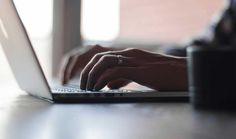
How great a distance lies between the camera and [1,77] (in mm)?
1967

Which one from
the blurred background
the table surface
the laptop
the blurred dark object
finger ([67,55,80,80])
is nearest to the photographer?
the table surface

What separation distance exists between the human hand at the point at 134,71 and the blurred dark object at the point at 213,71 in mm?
350

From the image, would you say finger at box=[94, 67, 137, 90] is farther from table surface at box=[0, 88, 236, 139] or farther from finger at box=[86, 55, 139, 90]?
table surface at box=[0, 88, 236, 139]

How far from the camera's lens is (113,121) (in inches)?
24.5

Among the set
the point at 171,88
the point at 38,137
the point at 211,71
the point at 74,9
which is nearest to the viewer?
the point at 38,137

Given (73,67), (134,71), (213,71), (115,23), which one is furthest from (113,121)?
(115,23)

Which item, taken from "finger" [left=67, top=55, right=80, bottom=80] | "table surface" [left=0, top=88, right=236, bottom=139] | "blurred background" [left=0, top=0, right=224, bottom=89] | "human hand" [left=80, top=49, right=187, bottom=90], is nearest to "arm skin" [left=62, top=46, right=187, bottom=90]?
"human hand" [left=80, top=49, right=187, bottom=90]

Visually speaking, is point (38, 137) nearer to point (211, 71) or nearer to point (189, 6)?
point (211, 71)

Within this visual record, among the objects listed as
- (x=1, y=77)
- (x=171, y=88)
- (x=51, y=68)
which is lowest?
(x=51, y=68)

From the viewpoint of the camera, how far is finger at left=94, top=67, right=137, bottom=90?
99 cm

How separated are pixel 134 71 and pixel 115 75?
0.05 m

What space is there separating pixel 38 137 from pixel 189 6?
11.1 ft

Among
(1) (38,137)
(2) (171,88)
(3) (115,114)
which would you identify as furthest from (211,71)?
(2) (171,88)

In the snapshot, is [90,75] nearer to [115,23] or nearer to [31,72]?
[31,72]
